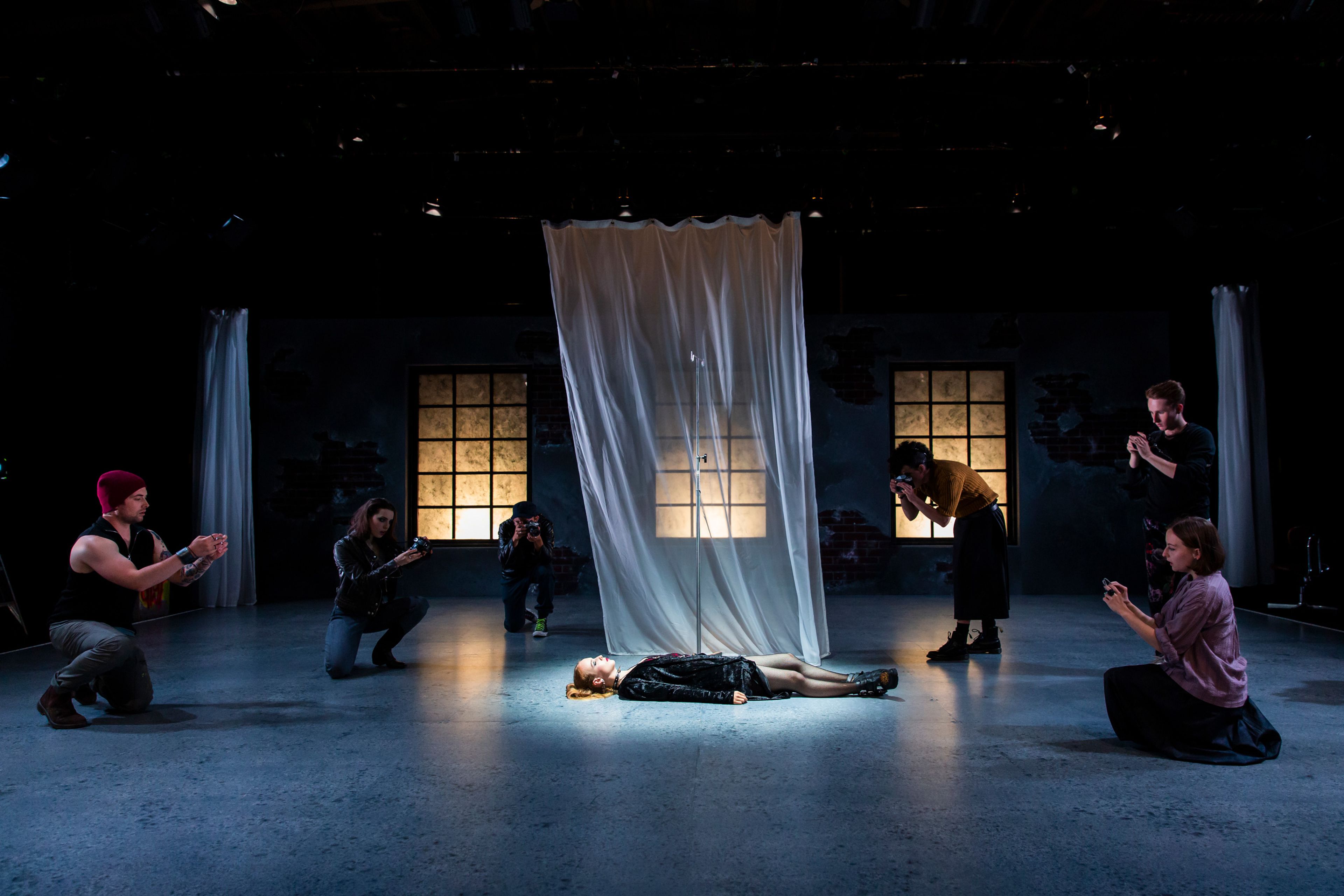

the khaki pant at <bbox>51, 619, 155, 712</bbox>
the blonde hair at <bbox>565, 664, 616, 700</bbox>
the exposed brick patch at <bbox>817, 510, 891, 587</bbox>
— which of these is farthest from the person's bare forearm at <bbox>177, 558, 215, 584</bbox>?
the exposed brick patch at <bbox>817, 510, 891, 587</bbox>

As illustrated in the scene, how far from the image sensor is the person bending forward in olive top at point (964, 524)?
4.68m

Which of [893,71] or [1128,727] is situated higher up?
[893,71]

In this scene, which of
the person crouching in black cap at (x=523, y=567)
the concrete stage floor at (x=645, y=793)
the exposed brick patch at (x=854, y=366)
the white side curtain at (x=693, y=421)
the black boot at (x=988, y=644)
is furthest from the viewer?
the exposed brick patch at (x=854, y=366)

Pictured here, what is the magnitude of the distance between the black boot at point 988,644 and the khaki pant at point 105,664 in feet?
13.2

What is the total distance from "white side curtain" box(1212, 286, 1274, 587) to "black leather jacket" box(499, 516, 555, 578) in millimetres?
5390

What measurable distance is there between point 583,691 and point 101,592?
2.01 meters

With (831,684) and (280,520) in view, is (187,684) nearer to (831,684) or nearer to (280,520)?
(831,684)

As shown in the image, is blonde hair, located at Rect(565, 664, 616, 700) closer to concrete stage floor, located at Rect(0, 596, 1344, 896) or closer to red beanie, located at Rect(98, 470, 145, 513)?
concrete stage floor, located at Rect(0, 596, 1344, 896)

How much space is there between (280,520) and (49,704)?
14.7ft

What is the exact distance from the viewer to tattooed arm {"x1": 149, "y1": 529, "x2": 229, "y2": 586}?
133 inches

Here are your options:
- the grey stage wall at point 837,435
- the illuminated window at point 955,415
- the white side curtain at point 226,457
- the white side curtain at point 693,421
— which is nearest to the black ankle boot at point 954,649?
the white side curtain at point 693,421

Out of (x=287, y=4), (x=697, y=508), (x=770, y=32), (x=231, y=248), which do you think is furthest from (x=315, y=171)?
(x=697, y=508)

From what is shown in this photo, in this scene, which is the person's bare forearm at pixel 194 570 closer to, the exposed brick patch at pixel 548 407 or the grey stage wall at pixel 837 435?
the grey stage wall at pixel 837 435

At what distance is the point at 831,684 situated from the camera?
3.97 m
